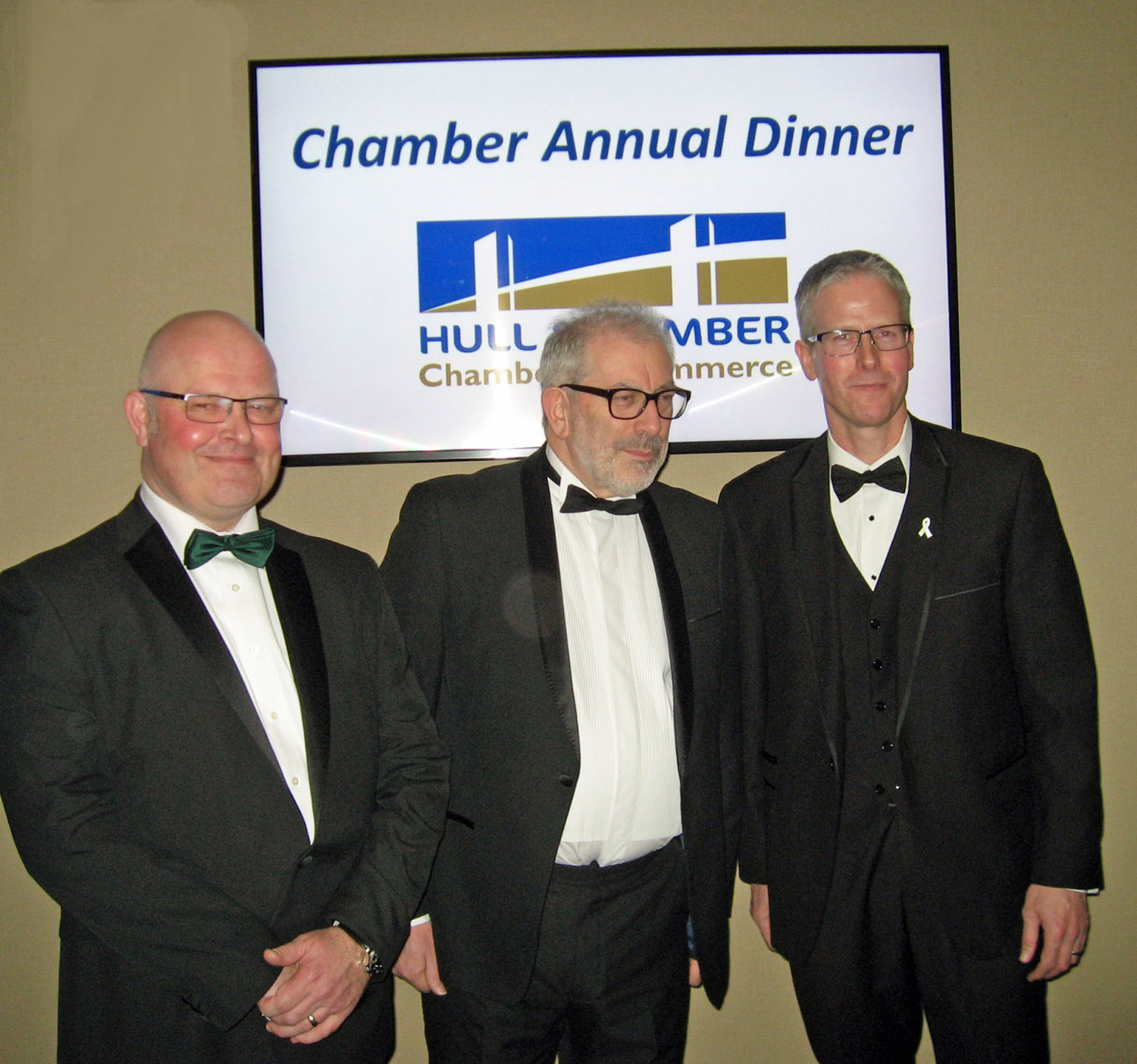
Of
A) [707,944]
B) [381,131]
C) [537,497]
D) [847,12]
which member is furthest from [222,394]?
[847,12]

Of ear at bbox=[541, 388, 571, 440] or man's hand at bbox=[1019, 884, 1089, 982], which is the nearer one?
man's hand at bbox=[1019, 884, 1089, 982]

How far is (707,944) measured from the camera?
1998 mm

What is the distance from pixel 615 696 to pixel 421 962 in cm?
76

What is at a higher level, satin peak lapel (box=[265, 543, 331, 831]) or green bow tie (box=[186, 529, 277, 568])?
green bow tie (box=[186, 529, 277, 568])

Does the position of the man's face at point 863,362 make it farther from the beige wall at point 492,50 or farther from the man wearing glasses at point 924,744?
the beige wall at point 492,50

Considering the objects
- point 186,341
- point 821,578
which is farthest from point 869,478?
point 186,341

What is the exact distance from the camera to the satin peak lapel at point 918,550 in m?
1.92

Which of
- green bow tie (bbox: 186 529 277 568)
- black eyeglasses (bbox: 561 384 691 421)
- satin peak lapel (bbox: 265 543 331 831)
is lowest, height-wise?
satin peak lapel (bbox: 265 543 331 831)

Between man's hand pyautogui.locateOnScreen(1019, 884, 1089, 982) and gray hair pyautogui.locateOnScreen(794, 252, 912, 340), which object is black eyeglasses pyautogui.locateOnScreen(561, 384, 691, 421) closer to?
gray hair pyautogui.locateOnScreen(794, 252, 912, 340)

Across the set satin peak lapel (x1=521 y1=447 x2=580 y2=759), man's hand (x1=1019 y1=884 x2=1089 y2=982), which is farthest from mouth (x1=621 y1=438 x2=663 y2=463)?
man's hand (x1=1019 y1=884 x2=1089 y2=982)

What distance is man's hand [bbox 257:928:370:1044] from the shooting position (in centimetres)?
155

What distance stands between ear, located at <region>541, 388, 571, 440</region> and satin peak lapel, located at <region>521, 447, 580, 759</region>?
108mm

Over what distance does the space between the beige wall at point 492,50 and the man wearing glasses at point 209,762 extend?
3.39 ft

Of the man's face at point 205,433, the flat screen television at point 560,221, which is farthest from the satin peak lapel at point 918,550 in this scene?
the man's face at point 205,433
